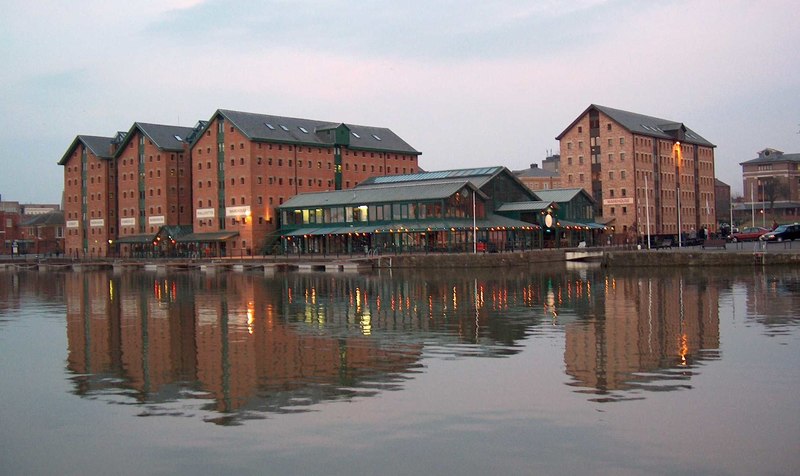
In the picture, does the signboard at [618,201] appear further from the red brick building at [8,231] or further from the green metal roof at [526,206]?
the red brick building at [8,231]

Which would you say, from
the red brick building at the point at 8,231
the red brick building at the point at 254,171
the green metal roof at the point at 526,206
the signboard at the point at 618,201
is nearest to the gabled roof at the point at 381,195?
the red brick building at the point at 254,171

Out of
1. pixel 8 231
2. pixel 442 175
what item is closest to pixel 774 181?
pixel 442 175

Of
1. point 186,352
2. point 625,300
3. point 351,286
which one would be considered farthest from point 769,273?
point 186,352

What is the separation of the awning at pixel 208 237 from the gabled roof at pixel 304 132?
11.9m

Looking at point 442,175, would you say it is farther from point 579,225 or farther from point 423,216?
point 579,225

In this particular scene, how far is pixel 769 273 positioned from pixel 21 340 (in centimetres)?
4813

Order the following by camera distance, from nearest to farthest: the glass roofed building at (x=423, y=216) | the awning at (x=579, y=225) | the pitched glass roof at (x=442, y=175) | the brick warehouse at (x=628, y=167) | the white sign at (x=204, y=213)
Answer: the glass roofed building at (x=423, y=216), the awning at (x=579, y=225), the pitched glass roof at (x=442, y=175), the white sign at (x=204, y=213), the brick warehouse at (x=628, y=167)

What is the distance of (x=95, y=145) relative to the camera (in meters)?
130

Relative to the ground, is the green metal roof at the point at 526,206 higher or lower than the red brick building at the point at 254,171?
lower

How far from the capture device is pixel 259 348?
28.8 m

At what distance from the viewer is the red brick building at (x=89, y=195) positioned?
423 feet

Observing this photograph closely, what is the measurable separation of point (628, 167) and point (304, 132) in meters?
42.0

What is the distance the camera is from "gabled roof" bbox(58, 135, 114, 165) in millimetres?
128750

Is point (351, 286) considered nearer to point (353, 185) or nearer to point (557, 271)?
point (557, 271)
